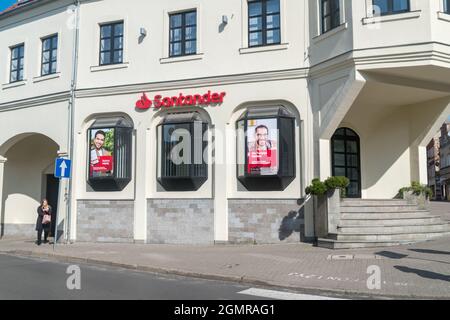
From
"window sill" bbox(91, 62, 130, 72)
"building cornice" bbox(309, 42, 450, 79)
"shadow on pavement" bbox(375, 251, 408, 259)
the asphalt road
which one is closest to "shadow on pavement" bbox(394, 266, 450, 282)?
"shadow on pavement" bbox(375, 251, 408, 259)

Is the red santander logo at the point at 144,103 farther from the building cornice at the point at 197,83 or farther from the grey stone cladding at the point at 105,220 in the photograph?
the grey stone cladding at the point at 105,220

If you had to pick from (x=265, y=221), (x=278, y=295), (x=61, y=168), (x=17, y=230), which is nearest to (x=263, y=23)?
(x=265, y=221)

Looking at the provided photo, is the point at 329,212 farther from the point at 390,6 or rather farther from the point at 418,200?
the point at 390,6

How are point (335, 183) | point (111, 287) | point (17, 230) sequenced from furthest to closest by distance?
point (17, 230), point (335, 183), point (111, 287)

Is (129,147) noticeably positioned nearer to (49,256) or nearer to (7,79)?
(49,256)

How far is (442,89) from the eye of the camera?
47.0ft

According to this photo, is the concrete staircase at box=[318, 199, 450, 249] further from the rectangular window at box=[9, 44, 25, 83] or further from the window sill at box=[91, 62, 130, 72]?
the rectangular window at box=[9, 44, 25, 83]

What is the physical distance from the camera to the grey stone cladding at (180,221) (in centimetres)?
1544

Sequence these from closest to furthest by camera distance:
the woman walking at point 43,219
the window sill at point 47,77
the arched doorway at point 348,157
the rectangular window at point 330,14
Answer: the rectangular window at point 330,14 < the arched doorway at point 348,157 < the woman walking at point 43,219 < the window sill at point 47,77

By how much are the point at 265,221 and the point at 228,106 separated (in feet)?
13.4

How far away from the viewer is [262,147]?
1470 centimetres

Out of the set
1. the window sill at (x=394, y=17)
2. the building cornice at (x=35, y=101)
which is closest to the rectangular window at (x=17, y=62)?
the building cornice at (x=35, y=101)

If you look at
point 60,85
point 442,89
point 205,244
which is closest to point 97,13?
point 60,85
